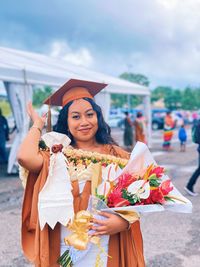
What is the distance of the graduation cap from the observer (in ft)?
7.09

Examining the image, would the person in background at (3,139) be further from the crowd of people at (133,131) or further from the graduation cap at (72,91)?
the graduation cap at (72,91)

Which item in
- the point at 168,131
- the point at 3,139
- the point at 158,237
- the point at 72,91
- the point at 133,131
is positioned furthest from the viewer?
the point at 168,131

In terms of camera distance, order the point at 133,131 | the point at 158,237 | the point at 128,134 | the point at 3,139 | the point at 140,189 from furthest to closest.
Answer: the point at 133,131 < the point at 128,134 < the point at 3,139 < the point at 158,237 < the point at 140,189

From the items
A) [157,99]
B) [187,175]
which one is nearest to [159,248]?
[187,175]

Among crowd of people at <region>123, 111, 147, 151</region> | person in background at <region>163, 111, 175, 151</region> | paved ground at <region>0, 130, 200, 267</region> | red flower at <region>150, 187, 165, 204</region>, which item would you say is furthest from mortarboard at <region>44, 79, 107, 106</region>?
person in background at <region>163, 111, 175, 151</region>

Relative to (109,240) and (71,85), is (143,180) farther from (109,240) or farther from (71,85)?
(71,85)

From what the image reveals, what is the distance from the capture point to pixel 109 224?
1840mm

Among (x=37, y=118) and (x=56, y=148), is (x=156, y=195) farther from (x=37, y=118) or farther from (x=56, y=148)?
(x=37, y=118)

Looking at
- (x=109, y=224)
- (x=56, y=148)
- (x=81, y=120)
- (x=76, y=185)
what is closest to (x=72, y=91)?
(x=81, y=120)

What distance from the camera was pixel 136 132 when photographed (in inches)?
560

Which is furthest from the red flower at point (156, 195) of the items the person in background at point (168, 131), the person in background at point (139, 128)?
the person in background at point (168, 131)

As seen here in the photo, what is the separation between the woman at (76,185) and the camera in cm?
190

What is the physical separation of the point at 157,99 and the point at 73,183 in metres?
76.3

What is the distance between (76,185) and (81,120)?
1.28 feet
